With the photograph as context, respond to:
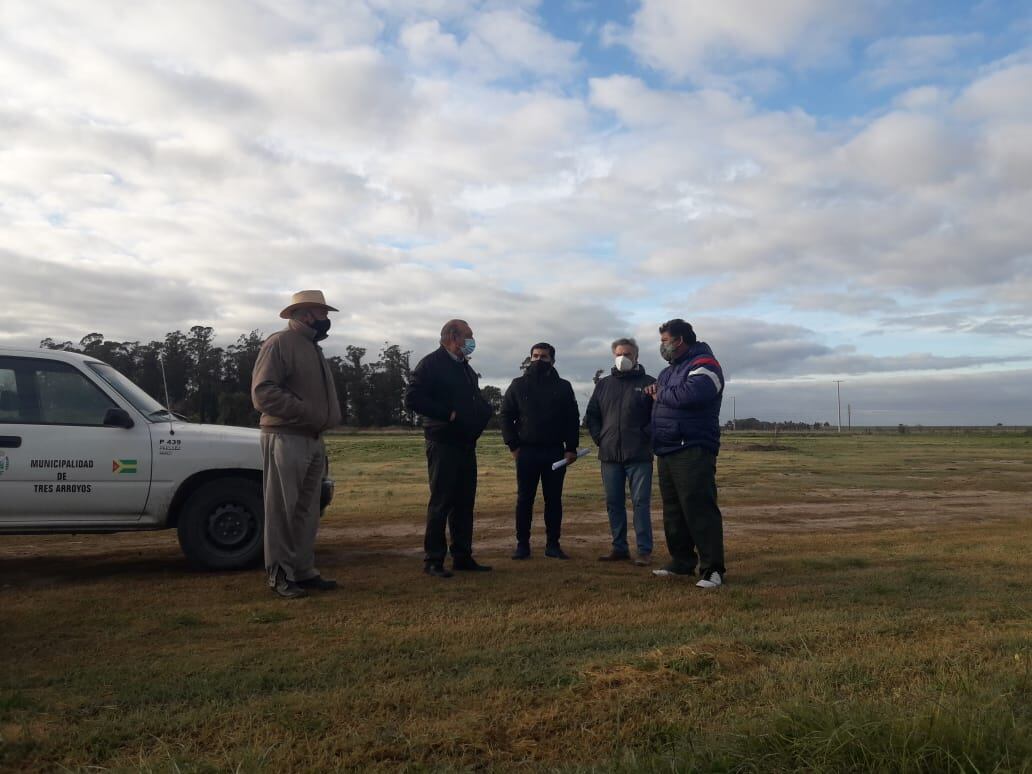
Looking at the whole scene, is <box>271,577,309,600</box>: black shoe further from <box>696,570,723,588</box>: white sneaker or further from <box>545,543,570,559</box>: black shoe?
<box>696,570,723,588</box>: white sneaker

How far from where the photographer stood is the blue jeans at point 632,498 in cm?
726

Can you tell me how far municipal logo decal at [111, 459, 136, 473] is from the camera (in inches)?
263

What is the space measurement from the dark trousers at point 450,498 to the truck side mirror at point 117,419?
2.49 metres

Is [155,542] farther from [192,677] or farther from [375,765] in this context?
[375,765]

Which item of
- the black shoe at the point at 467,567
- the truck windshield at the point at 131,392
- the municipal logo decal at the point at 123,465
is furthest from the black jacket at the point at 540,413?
the municipal logo decal at the point at 123,465

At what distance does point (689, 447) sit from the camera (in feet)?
20.4

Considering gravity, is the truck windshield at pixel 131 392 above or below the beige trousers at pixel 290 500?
above

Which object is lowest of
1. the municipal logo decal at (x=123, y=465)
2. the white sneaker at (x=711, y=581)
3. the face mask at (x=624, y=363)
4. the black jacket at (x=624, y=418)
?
the white sneaker at (x=711, y=581)

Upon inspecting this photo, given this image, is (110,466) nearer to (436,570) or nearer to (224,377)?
(436,570)

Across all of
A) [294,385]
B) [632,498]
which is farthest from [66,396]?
[632,498]

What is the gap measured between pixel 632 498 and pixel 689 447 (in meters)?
1.34

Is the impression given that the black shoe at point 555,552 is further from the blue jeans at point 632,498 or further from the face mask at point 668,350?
the face mask at point 668,350

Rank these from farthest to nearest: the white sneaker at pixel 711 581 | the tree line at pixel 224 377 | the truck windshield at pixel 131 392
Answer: the tree line at pixel 224 377 < the truck windshield at pixel 131 392 < the white sneaker at pixel 711 581

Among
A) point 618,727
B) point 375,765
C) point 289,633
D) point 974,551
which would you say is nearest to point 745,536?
point 974,551
